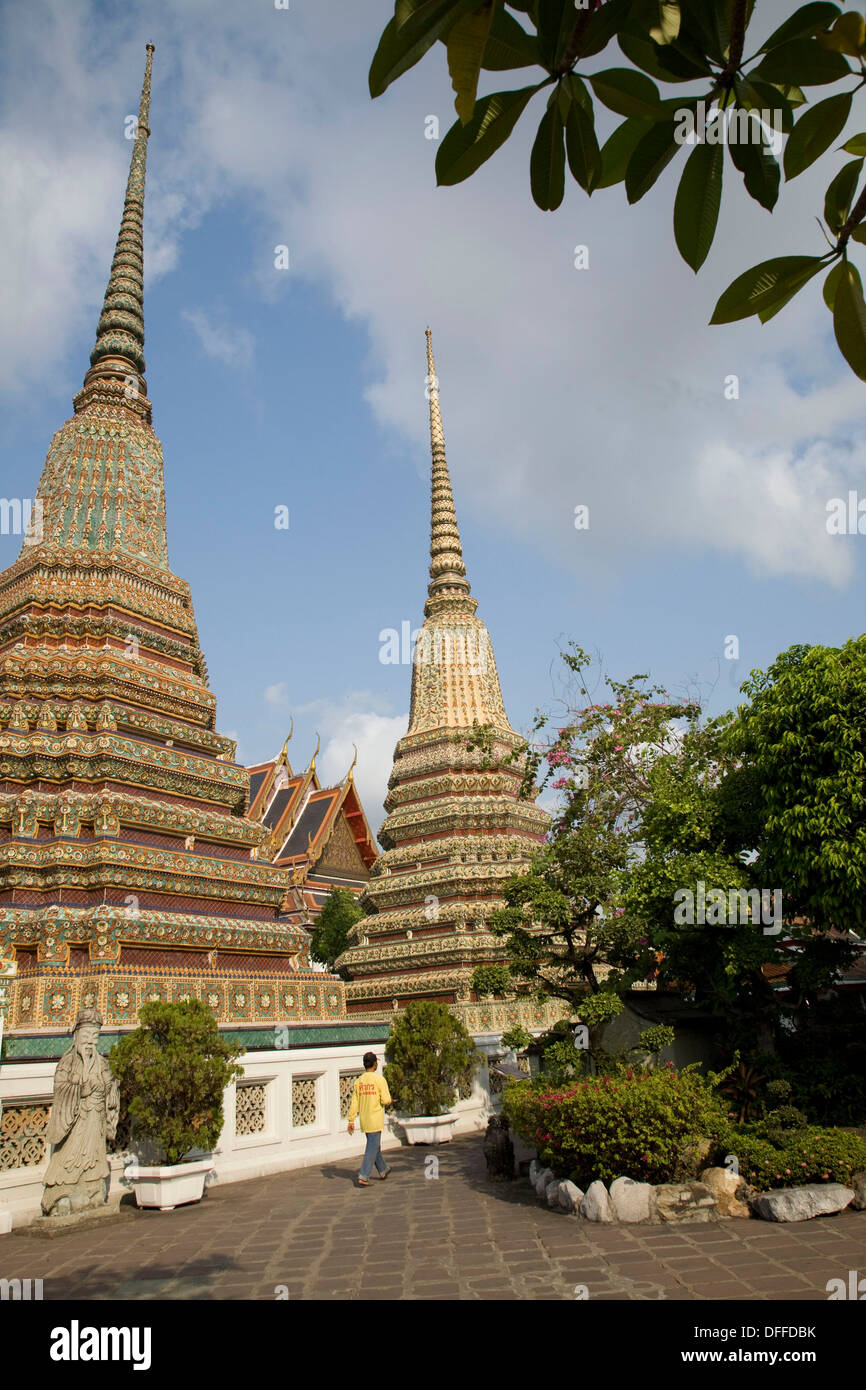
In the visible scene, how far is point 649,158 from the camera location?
5.66ft

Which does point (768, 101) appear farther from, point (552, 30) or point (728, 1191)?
point (728, 1191)

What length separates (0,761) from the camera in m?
15.1

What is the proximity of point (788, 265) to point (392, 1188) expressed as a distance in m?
10.3

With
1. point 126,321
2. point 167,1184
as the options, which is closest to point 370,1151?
point 167,1184

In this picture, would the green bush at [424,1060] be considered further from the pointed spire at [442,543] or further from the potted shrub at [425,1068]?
the pointed spire at [442,543]

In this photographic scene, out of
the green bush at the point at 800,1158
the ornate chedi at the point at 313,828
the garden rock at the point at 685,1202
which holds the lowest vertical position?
the garden rock at the point at 685,1202

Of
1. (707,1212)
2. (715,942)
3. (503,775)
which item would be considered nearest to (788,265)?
(707,1212)

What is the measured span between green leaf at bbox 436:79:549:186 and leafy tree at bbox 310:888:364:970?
A: 26.7 metres

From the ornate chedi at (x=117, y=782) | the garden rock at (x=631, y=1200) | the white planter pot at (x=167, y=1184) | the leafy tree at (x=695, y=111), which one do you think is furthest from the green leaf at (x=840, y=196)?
the ornate chedi at (x=117, y=782)

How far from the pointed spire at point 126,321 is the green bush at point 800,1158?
19690mm

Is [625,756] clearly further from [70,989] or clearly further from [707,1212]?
[70,989]

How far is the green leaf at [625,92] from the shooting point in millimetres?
1677

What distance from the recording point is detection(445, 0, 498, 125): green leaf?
55.9 inches

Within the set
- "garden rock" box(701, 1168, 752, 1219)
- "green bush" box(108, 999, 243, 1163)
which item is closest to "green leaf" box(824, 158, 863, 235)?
"garden rock" box(701, 1168, 752, 1219)
